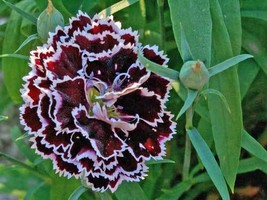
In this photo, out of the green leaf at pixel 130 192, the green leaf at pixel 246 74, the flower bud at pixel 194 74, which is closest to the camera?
the flower bud at pixel 194 74

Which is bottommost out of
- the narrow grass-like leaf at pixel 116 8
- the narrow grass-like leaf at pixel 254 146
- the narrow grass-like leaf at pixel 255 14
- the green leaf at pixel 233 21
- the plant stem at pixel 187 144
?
the narrow grass-like leaf at pixel 254 146

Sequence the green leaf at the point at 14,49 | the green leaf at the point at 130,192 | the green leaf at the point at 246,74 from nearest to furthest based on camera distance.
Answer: the green leaf at the point at 130,192, the green leaf at the point at 246,74, the green leaf at the point at 14,49

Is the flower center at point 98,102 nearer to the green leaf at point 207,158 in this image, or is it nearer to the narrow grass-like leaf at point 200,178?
the green leaf at point 207,158

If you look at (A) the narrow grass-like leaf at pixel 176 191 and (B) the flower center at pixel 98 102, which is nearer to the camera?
(B) the flower center at pixel 98 102

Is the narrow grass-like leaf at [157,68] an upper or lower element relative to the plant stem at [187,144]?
upper

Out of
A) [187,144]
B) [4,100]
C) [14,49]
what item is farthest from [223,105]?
[4,100]

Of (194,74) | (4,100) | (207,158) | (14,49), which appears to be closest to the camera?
(194,74)

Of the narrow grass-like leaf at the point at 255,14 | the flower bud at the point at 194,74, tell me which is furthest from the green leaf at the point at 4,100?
the flower bud at the point at 194,74

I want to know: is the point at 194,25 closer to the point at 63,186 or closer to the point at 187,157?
the point at 187,157
